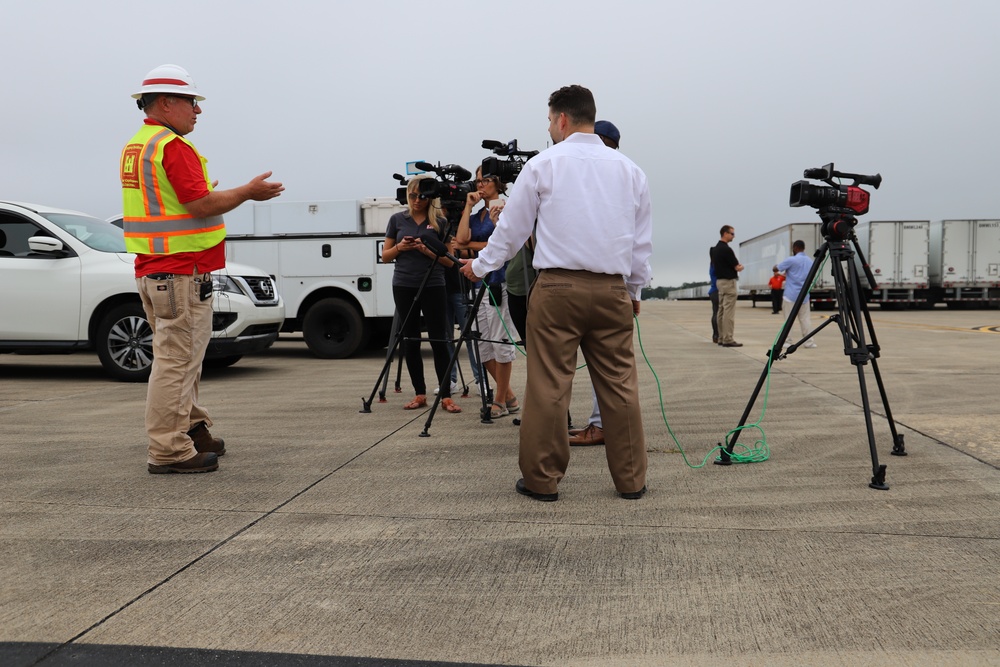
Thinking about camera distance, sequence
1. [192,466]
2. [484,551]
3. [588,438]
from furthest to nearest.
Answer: [588,438], [192,466], [484,551]

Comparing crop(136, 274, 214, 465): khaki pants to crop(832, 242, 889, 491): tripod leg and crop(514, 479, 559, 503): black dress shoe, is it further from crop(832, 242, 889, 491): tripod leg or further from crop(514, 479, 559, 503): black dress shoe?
crop(832, 242, 889, 491): tripod leg

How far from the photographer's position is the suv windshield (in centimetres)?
926

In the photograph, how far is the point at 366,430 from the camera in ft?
19.8

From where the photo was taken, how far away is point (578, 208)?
3.99 m

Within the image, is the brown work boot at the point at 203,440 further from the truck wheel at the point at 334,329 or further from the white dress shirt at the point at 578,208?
the truck wheel at the point at 334,329

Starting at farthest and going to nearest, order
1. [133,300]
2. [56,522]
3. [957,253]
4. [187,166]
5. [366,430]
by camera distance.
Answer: [957,253] → [133,300] → [366,430] → [187,166] → [56,522]

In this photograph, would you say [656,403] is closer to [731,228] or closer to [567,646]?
[567,646]

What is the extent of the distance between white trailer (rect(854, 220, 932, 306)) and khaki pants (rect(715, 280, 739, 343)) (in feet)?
62.4

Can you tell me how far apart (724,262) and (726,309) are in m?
0.82

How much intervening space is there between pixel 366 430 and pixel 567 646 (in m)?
3.69

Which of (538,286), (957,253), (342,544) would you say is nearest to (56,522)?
(342,544)

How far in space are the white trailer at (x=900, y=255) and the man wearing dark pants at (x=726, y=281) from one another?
18856 millimetres

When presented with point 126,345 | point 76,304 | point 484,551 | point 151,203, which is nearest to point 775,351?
point 484,551

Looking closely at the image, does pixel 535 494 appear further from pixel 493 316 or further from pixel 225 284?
pixel 225 284
